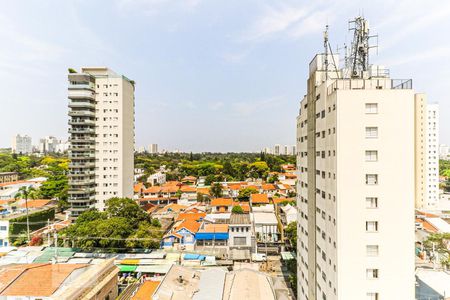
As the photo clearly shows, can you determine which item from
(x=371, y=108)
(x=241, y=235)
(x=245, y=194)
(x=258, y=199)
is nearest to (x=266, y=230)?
(x=241, y=235)

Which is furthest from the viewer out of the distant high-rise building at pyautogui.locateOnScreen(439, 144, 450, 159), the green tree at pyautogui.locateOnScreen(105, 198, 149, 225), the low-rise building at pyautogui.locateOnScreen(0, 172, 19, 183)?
the distant high-rise building at pyautogui.locateOnScreen(439, 144, 450, 159)

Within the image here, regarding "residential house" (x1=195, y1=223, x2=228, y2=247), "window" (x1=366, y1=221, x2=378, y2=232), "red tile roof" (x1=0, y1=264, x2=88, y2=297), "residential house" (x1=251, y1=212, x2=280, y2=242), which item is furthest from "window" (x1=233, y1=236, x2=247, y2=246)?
"window" (x1=366, y1=221, x2=378, y2=232)

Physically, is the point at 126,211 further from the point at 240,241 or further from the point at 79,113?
the point at 79,113

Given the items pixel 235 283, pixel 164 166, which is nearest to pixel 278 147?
pixel 164 166

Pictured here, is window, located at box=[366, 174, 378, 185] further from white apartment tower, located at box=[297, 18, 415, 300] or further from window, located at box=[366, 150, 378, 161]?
window, located at box=[366, 150, 378, 161]

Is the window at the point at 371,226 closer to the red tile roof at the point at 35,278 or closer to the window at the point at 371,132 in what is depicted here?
the window at the point at 371,132
